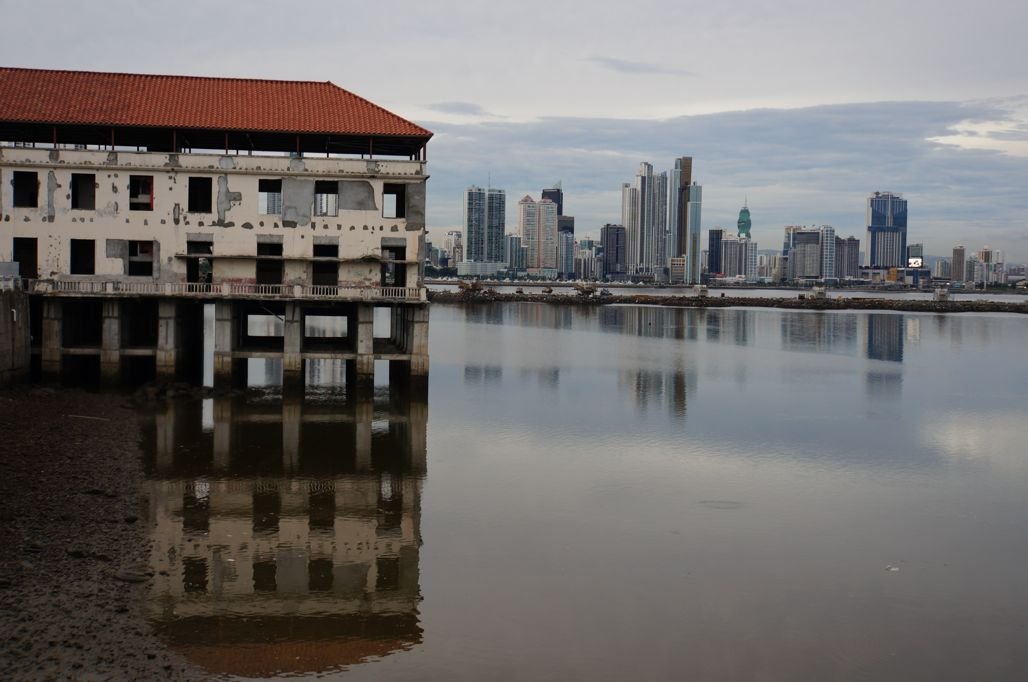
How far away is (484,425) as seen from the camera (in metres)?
40.0

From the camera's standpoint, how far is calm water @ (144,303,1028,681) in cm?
1705

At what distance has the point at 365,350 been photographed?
144ft

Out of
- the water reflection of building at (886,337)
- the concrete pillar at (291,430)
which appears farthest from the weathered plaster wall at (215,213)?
the water reflection of building at (886,337)

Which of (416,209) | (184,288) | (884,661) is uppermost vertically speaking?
(416,209)

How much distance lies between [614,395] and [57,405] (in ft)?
84.2

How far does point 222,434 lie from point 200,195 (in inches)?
591

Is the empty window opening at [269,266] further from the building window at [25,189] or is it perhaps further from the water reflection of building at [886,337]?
the water reflection of building at [886,337]

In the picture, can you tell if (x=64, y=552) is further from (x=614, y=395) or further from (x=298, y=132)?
(x=614, y=395)

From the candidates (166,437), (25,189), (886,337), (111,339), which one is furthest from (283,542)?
(886,337)

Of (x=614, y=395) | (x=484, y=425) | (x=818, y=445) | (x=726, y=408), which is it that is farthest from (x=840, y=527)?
(x=614, y=395)

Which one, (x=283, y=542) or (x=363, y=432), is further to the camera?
(x=363, y=432)

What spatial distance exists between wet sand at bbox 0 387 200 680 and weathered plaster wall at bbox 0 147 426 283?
1326 cm

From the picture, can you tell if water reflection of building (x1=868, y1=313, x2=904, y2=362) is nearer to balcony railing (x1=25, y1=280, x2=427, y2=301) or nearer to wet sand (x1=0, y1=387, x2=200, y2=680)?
balcony railing (x1=25, y1=280, x2=427, y2=301)

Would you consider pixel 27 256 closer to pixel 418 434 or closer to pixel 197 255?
pixel 197 255
